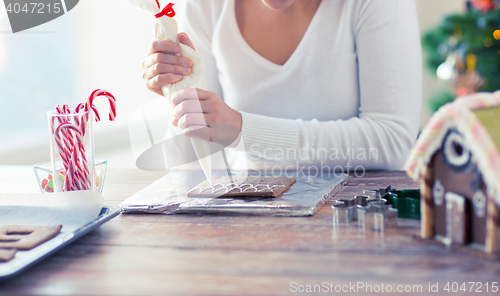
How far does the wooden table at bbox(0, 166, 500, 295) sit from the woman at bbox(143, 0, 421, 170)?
1.28ft

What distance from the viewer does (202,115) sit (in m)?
0.97

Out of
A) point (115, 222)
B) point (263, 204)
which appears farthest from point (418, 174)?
point (115, 222)

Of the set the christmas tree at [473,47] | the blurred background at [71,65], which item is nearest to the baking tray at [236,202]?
the christmas tree at [473,47]

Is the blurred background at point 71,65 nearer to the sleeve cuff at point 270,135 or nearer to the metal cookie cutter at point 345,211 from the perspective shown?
the sleeve cuff at point 270,135

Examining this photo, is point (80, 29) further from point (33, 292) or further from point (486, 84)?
point (33, 292)

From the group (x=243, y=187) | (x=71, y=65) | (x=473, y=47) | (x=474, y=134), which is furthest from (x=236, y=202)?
(x=71, y=65)

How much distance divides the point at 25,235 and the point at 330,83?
37.9 inches

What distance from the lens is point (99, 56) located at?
10.9 feet

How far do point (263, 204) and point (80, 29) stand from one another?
9.80 feet

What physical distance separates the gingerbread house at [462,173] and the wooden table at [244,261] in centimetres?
3

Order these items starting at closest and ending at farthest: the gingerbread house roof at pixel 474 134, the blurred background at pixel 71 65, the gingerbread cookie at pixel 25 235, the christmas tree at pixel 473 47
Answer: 1. the gingerbread house roof at pixel 474 134
2. the gingerbread cookie at pixel 25 235
3. the christmas tree at pixel 473 47
4. the blurred background at pixel 71 65

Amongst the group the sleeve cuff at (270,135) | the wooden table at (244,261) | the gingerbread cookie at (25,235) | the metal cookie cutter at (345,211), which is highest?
the sleeve cuff at (270,135)

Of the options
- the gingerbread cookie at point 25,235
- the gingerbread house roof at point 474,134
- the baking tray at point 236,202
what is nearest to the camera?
the gingerbread house roof at point 474,134

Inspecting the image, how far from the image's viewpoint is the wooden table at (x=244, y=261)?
47 centimetres
